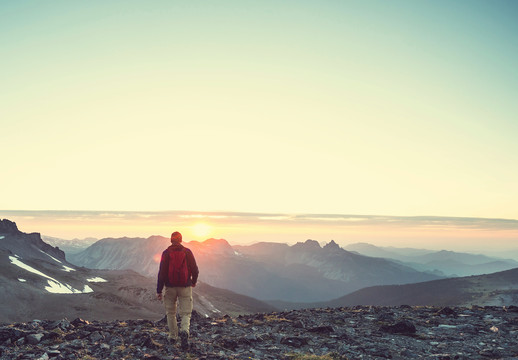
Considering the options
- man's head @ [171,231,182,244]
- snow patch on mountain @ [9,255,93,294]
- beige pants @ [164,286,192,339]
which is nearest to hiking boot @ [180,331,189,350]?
beige pants @ [164,286,192,339]

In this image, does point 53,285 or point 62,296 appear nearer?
point 62,296

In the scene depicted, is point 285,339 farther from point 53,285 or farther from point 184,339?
point 53,285

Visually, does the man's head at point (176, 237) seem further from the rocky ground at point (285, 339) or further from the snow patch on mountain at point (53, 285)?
the snow patch on mountain at point (53, 285)

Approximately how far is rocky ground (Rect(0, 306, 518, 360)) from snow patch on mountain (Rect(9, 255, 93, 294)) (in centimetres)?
16147

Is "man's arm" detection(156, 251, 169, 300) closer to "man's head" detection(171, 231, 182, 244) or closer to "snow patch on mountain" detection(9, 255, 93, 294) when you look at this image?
"man's head" detection(171, 231, 182, 244)

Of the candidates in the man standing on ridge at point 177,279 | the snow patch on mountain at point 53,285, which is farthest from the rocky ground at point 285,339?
the snow patch on mountain at point 53,285

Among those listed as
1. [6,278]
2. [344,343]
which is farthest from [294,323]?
[6,278]

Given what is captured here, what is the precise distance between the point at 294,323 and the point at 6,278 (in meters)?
162

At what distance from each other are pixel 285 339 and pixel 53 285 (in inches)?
6883

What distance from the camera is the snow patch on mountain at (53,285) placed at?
153988 millimetres

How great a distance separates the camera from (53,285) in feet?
518

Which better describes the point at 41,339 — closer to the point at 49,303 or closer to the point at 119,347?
the point at 119,347

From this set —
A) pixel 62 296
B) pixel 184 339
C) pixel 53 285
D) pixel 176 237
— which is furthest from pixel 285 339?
pixel 53 285

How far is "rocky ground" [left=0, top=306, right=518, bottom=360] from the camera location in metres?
12.4
